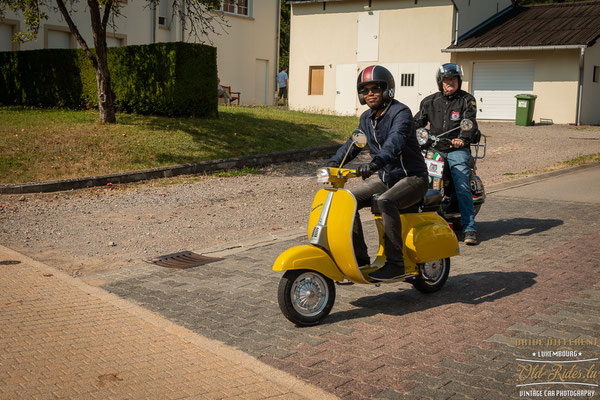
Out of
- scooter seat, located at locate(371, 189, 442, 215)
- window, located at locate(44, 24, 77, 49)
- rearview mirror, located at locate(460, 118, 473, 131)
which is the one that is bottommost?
scooter seat, located at locate(371, 189, 442, 215)

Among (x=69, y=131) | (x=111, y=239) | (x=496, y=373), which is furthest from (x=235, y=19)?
(x=496, y=373)

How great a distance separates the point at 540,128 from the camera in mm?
24719

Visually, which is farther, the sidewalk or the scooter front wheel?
the scooter front wheel

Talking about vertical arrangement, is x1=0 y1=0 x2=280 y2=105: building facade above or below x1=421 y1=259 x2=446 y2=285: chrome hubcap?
above

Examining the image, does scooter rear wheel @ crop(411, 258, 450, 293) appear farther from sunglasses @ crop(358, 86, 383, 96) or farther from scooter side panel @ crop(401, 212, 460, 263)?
sunglasses @ crop(358, 86, 383, 96)

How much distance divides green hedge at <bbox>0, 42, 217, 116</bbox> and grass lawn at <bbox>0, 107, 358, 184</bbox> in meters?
0.52

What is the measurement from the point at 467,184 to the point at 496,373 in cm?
414

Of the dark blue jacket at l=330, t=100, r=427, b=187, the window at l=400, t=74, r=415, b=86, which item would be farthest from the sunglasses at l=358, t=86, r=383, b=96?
the window at l=400, t=74, r=415, b=86

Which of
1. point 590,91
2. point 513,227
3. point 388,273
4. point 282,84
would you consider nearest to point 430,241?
point 388,273

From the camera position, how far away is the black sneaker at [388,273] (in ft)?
17.1

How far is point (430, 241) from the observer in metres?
5.50

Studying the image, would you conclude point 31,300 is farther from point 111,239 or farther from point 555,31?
point 555,31

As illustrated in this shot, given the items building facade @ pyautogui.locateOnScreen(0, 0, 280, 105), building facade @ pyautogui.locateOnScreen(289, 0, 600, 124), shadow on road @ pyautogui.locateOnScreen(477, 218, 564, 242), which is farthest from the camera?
building facade @ pyautogui.locateOnScreen(289, 0, 600, 124)

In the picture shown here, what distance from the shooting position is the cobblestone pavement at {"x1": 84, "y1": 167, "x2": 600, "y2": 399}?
13.0 feet
